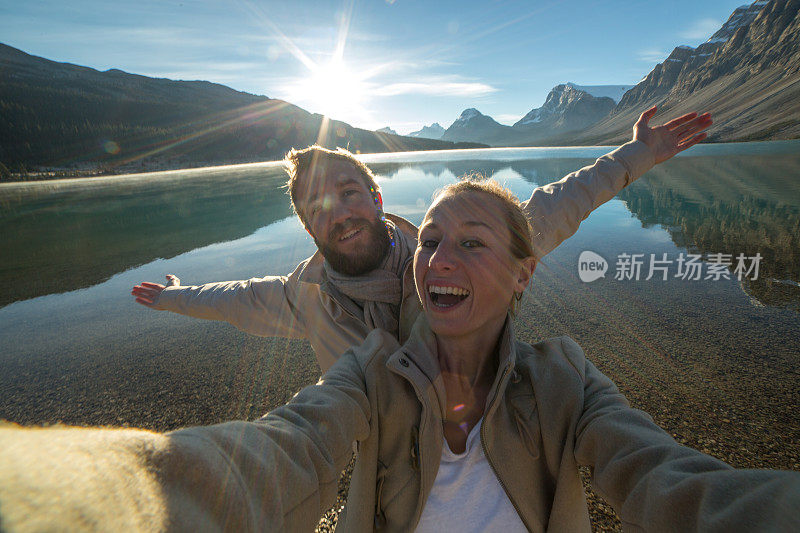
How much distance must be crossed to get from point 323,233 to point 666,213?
53.5ft

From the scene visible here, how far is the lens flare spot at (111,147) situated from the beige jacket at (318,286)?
11365cm

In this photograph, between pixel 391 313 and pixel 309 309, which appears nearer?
pixel 391 313

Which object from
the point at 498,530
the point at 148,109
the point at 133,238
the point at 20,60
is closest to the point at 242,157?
the point at 148,109

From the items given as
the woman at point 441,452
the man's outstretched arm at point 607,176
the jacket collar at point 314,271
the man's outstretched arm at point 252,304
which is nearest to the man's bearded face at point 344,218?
the jacket collar at point 314,271

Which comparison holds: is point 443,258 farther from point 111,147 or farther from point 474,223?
point 111,147

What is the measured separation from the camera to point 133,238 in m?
16.7

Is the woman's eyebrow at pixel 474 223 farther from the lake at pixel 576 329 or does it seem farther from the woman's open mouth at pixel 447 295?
the lake at pixel 576 329

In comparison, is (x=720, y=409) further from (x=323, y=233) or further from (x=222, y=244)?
(x=222, y=244)

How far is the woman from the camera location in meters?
0.72

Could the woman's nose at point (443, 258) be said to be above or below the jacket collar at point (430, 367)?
above

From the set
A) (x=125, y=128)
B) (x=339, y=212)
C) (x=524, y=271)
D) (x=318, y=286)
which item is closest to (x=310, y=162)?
(x=339, y=212)

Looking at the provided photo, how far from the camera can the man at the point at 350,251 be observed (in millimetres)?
3062

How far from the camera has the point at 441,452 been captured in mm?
1796

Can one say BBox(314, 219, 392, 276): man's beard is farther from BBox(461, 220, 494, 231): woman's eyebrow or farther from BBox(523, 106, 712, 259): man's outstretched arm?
BBox(523, 106, 712, 259): man's outstretched arm
